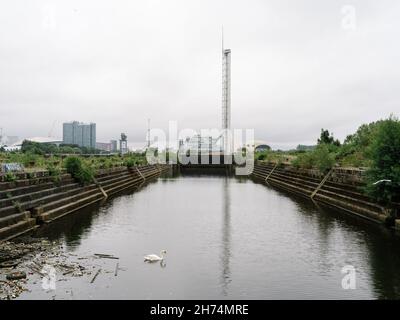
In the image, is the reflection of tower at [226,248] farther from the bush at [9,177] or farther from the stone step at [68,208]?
the bush at [9,177]

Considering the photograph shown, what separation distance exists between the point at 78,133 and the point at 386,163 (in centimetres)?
12820

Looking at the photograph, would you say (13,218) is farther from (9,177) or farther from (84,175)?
(84,175)

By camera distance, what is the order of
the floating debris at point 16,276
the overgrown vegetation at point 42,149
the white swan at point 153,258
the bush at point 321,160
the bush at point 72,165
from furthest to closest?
the overgrown vegetation at point 42,149, the bush at point 321,160, the bush at point 72,165, the white swan at point 153,258, the floating debris at point 16,276

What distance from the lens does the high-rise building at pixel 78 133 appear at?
452 ft

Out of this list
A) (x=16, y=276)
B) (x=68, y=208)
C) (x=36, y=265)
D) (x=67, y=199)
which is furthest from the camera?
(x=67, y=199)

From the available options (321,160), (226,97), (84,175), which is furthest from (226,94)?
(84,175)

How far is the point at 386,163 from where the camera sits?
2334 centimetres

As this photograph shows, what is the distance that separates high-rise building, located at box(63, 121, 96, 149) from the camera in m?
138

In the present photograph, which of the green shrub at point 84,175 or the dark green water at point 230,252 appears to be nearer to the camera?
the dark green water at point 230,252

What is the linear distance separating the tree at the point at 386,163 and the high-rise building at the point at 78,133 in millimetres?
122533

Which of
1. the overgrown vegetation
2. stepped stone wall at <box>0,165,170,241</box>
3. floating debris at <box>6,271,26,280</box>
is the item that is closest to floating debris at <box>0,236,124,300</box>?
floating debris at <box>6,271,26,280</box>

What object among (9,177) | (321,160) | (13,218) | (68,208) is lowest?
(68,208)

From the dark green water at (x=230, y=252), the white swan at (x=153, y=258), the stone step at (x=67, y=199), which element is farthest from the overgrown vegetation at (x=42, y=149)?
the white swan at (x=153, y=258)
